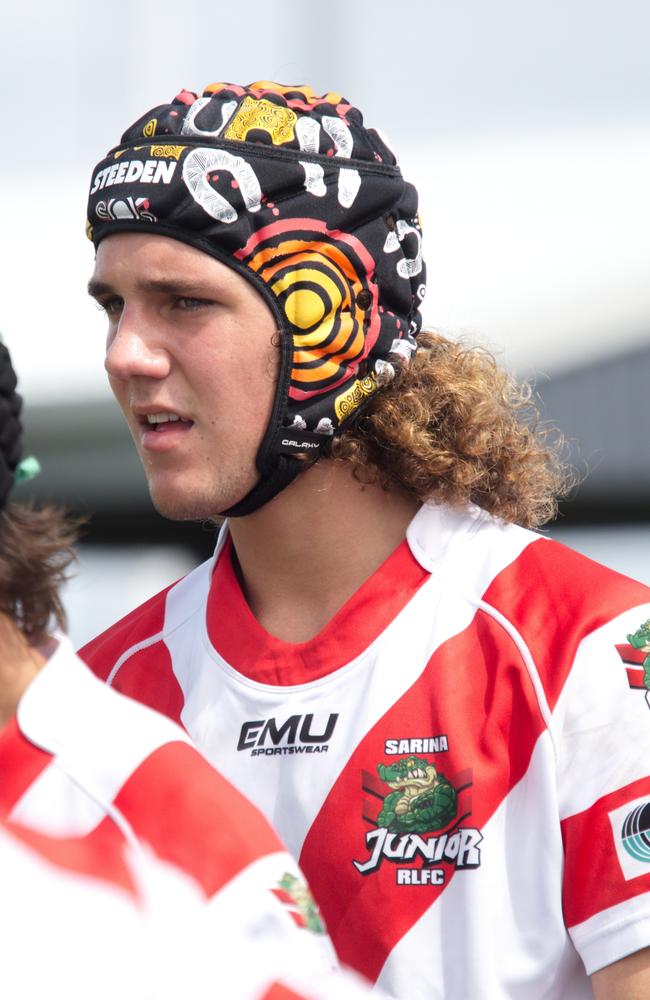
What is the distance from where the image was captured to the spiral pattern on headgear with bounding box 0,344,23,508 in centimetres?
153

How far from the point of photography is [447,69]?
25.3 ft

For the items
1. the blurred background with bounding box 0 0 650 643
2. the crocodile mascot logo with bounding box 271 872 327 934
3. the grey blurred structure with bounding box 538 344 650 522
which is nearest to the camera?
the crocodile mascot logo with bounding box 271 872 327 934

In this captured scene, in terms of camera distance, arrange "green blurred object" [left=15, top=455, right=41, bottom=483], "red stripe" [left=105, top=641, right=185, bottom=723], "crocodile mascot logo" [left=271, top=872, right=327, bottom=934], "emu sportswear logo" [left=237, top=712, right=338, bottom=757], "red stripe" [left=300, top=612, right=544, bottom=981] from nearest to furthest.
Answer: "crocodile mascot logo" [left=271, top=872, right=327, bottom=934], "green blurred object" [left=15, top=455, right=41, bottom=483], "red stripe" [left=300, top=612, right=544, bottom=981], "emu sportswear logo" [left=237, top=712, right=338, bottom=757], "red stripe" [left=105, top=641, right=185, bottom=723]

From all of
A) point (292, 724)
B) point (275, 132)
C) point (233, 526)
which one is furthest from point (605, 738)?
point (275, 132)

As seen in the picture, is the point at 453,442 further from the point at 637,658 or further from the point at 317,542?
the point at 637,658

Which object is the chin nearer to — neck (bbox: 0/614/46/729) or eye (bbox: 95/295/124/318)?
eye (bbox: 95/295/124/318)

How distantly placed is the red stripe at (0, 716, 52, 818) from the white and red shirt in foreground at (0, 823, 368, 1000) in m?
0.04

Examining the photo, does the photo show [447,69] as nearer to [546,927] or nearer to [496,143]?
[496,143]

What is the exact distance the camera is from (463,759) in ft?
7.78

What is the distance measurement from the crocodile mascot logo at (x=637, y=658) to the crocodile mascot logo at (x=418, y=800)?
0.36 metres

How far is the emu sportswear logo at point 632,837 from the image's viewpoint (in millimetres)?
2252

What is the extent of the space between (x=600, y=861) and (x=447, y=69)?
6.21m

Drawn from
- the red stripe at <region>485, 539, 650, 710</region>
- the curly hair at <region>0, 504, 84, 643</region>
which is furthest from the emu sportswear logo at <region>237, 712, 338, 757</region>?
the curly hair at <region>0, 504, 84, 643</region>

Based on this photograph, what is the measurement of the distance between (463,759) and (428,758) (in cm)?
7
